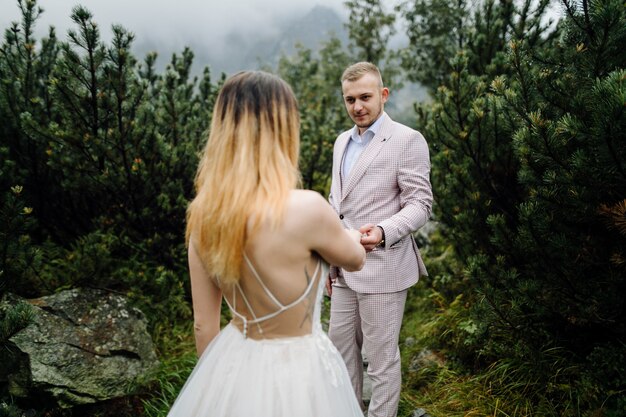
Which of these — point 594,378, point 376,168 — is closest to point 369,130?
point 376,168

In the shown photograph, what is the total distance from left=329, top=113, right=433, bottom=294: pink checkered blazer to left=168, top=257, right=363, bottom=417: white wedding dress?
1011 mm

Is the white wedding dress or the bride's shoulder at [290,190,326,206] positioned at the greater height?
the bride's shoulder at [290,190,326,206]

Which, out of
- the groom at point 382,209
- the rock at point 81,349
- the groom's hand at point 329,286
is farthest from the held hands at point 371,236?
the rock at point 81,349

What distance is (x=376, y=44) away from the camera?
1484cm

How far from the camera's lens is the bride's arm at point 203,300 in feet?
5.51

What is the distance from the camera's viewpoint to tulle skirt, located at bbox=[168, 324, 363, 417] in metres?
1.55

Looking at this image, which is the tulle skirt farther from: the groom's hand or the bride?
the groom's hand

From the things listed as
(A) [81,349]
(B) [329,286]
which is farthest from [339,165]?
(A) [81,349]

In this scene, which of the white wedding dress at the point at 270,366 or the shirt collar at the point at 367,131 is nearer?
the white wedding dress at the point at 270,366

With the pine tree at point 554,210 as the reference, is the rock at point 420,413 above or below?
below

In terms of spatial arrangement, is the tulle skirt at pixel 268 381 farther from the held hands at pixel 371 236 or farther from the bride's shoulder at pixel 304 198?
the held hands at pixel 371 236

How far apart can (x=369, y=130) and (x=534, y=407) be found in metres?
2.08

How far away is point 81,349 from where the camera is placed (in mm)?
3549

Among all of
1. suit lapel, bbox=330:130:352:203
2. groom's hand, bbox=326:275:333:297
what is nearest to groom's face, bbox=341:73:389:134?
suit lapel, bbox=330:130:352:203
